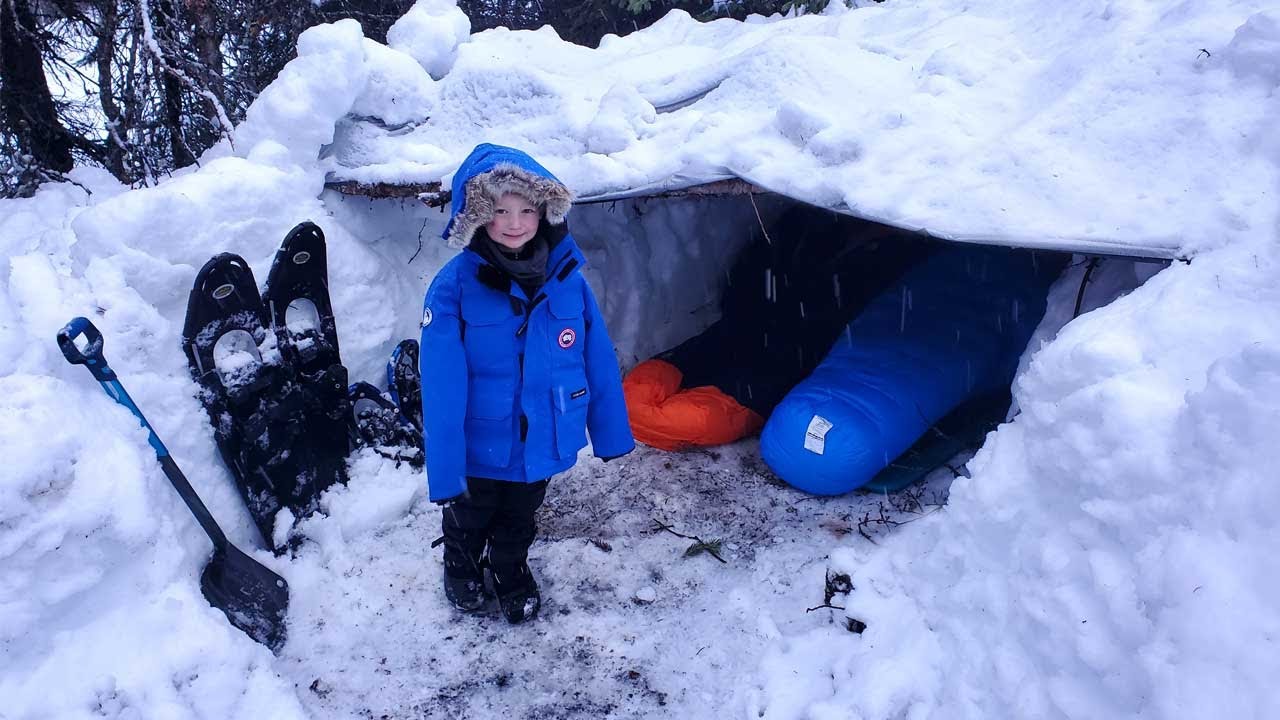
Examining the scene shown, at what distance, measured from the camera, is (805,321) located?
15.8 feet

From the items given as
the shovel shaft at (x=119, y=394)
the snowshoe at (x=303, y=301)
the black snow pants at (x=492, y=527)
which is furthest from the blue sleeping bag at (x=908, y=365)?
the shovel shaft at (x=119, y=394)

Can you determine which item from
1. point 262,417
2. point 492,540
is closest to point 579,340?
point 492,540

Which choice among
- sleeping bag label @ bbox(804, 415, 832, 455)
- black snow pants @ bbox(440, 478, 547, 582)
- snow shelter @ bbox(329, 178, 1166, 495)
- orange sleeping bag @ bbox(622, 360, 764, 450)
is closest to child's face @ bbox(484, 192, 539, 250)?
black snow pants @ bbox(440, 478, 547, 582)

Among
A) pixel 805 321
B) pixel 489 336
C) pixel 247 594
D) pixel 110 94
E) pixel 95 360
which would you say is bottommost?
pixel 805 321

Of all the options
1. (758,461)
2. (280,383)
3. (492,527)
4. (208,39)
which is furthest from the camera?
(208,39)

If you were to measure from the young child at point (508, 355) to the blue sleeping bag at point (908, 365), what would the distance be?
3.67 feet

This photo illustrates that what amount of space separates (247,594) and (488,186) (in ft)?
5.97

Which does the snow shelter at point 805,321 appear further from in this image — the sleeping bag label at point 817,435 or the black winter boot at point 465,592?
the black winter boot at point 465,592

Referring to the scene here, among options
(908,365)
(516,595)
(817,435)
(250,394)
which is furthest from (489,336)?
(908,365)

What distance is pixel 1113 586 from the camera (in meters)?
1.76

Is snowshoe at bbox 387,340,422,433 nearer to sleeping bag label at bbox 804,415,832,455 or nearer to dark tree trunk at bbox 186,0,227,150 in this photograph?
sleeping bag label at bbox 804,415,832,455

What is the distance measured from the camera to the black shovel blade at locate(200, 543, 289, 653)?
2.68 metres

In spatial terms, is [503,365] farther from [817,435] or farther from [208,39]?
[208,39]

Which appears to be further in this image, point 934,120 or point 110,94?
point 110,94
